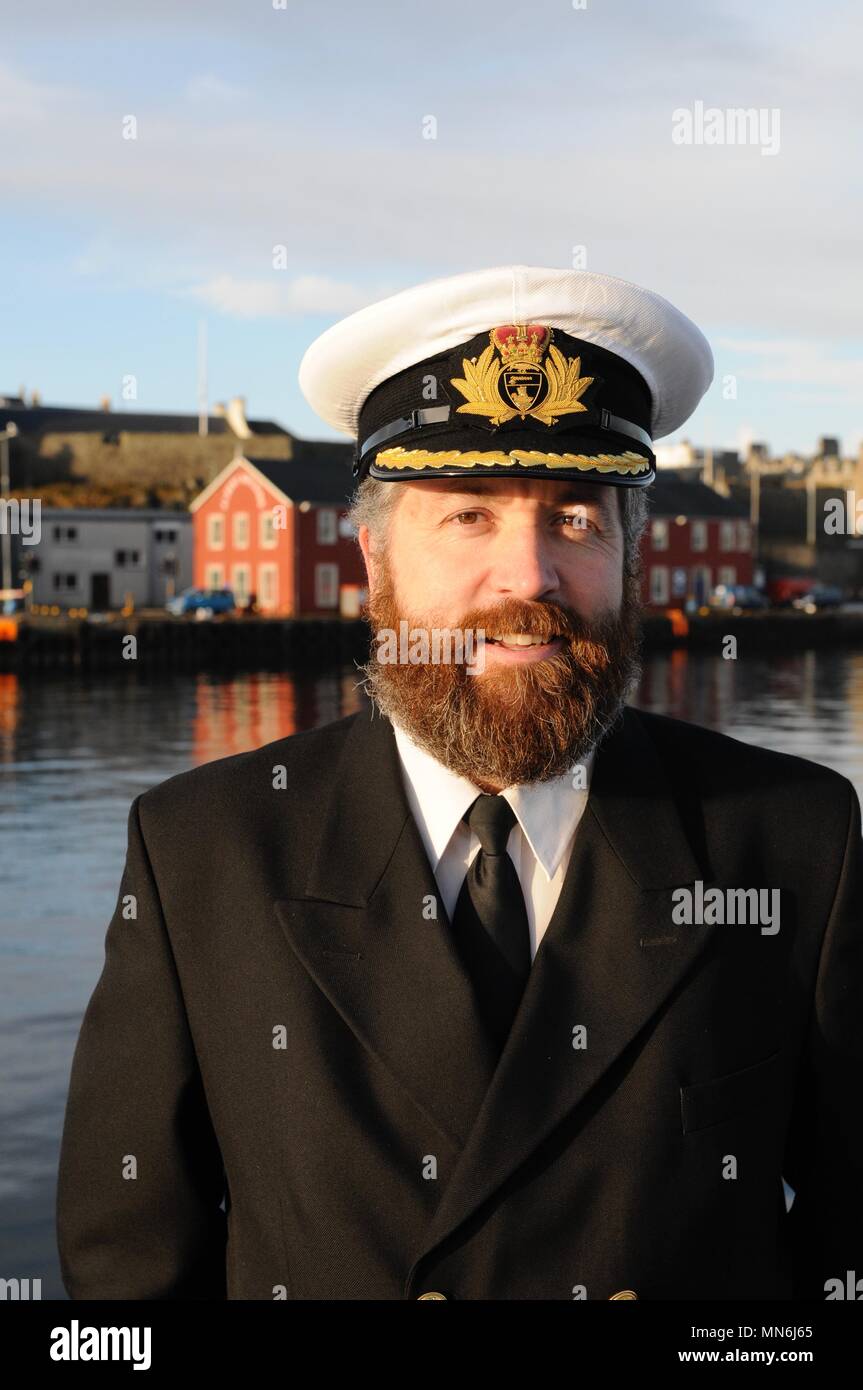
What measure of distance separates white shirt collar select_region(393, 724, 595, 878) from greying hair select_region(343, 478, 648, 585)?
34cm

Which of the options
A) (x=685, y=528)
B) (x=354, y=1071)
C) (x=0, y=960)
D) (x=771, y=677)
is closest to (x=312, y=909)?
(x=354, y=1071)

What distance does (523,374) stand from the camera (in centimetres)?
277

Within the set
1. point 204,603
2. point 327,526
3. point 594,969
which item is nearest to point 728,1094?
point 594,969

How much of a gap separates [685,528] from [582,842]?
74849mm

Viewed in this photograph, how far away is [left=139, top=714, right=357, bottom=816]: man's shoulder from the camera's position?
283 centimetres

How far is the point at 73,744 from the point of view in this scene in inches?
1244

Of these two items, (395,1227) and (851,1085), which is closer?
(395,1227)

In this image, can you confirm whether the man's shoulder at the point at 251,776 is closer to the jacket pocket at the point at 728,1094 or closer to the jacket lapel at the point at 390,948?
the jacket lapel at the point at 390,948

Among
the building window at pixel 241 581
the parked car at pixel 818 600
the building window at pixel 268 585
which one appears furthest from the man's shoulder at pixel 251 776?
the parked car at pixel 818 600

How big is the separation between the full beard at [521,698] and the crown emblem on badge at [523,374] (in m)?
0.40

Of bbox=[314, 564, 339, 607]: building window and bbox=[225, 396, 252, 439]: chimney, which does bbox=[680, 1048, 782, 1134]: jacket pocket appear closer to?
bbox=[314, 564, 339, 607]: building window

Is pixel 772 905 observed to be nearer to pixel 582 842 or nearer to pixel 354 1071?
pixel 582 842

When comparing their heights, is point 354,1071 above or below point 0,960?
above
